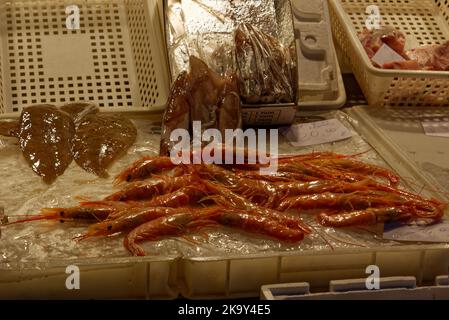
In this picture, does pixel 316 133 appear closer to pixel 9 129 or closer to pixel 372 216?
pixel 372 216

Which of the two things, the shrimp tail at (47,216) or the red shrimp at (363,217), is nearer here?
the shrimp tail at (47,216)

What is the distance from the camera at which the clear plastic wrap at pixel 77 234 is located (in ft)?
6.81

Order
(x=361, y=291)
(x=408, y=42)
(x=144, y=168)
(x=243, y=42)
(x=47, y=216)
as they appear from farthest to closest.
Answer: (x=408, y=42) < (x=243, y=42) < (x=144, y=168) < (x=47, y=216) < (x=361, y=291)

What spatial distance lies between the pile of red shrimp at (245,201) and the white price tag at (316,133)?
205 mm

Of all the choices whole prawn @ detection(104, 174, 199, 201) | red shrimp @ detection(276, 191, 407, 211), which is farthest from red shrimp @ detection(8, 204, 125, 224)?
red shrimp @ detection(276, 191, 407, 211)

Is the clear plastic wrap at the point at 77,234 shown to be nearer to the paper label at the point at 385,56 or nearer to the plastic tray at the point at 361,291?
the plastic tray at the point at 361,291

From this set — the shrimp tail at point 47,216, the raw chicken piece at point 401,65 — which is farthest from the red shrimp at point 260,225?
the raw chicken piece at point 401,65

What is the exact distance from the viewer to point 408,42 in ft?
11.4

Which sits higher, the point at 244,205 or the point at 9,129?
the point at 9,129

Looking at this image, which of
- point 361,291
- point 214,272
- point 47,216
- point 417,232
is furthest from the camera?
point 417,232

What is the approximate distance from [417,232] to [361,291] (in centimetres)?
47

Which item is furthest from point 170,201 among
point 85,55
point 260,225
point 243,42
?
point 85,55
